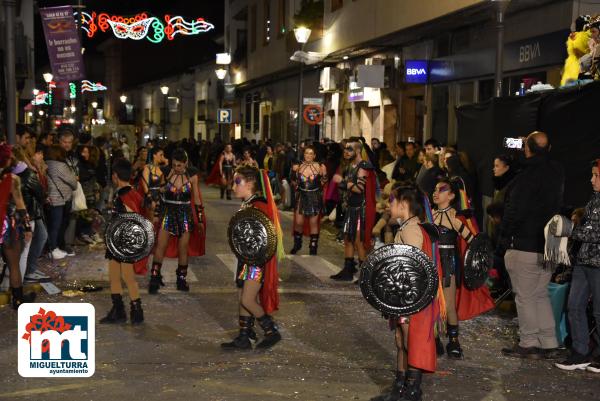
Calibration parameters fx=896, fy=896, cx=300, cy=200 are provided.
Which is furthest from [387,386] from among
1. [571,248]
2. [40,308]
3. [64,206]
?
[64,206]

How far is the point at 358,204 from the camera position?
11.7 meters

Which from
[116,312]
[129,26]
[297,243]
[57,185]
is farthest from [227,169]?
[116,312]

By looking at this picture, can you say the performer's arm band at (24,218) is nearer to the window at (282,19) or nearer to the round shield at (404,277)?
the round shield at (404,277)

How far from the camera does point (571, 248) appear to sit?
784cm

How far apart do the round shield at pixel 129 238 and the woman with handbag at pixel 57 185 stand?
4.18 meters

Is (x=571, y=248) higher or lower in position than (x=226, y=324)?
higher

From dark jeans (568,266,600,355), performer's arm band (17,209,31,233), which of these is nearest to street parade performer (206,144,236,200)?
performer's arm band (17,209,31,233)

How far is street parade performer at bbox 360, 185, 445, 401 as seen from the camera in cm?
628

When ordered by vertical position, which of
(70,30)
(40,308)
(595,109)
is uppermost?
(70,30)

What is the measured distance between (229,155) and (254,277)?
1752 cm

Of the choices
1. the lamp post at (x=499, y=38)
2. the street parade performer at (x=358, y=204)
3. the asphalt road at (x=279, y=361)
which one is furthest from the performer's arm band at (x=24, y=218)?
the lamp post at (x=499, y=38)

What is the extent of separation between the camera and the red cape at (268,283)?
26.0 feet

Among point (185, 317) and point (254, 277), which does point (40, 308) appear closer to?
point (254, 277)

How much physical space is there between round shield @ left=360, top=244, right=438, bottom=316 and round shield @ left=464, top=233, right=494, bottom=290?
1572 millimetres
